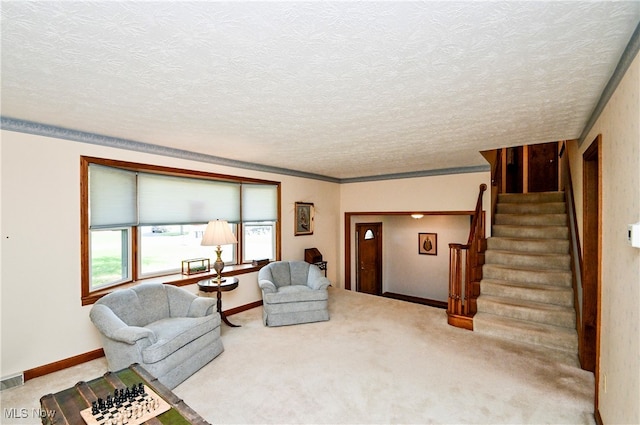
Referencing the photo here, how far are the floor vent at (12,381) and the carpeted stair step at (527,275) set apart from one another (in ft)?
17.7

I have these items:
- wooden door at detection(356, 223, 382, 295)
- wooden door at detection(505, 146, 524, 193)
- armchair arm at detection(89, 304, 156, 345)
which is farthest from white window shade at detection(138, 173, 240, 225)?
wooden door at detection(505, 146, 524, 193)

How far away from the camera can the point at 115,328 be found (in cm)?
258

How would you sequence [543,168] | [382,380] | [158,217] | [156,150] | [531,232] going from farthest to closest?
[543,168] < [531,232] < [158,217] < [156,150] < [382,380]

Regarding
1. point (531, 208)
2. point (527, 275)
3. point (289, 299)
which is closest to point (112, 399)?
point (289, 299)

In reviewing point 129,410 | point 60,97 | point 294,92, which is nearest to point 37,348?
point 129,410

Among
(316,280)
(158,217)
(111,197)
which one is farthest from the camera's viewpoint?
(316,280)

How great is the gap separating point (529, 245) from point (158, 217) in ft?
17.4

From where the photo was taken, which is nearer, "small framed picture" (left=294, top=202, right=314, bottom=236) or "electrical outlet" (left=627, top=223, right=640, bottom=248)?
"electrical outlet" (left=627, top=223, right=640, bottom=248)

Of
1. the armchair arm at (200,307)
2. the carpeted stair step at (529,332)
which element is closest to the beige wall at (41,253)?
the armchair arm at (200,307)

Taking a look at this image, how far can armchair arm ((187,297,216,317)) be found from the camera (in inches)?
131

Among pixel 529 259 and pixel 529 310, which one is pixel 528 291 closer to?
pixel 529 310

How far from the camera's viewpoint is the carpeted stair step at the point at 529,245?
14.6 ft

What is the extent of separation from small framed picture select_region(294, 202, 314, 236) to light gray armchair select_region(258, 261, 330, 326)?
3.73 feet

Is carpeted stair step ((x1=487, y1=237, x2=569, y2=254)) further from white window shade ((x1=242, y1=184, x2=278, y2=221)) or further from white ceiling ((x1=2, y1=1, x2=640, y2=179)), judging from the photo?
white window shade ((x1=242, y1=184, x2=278, y2=221))
